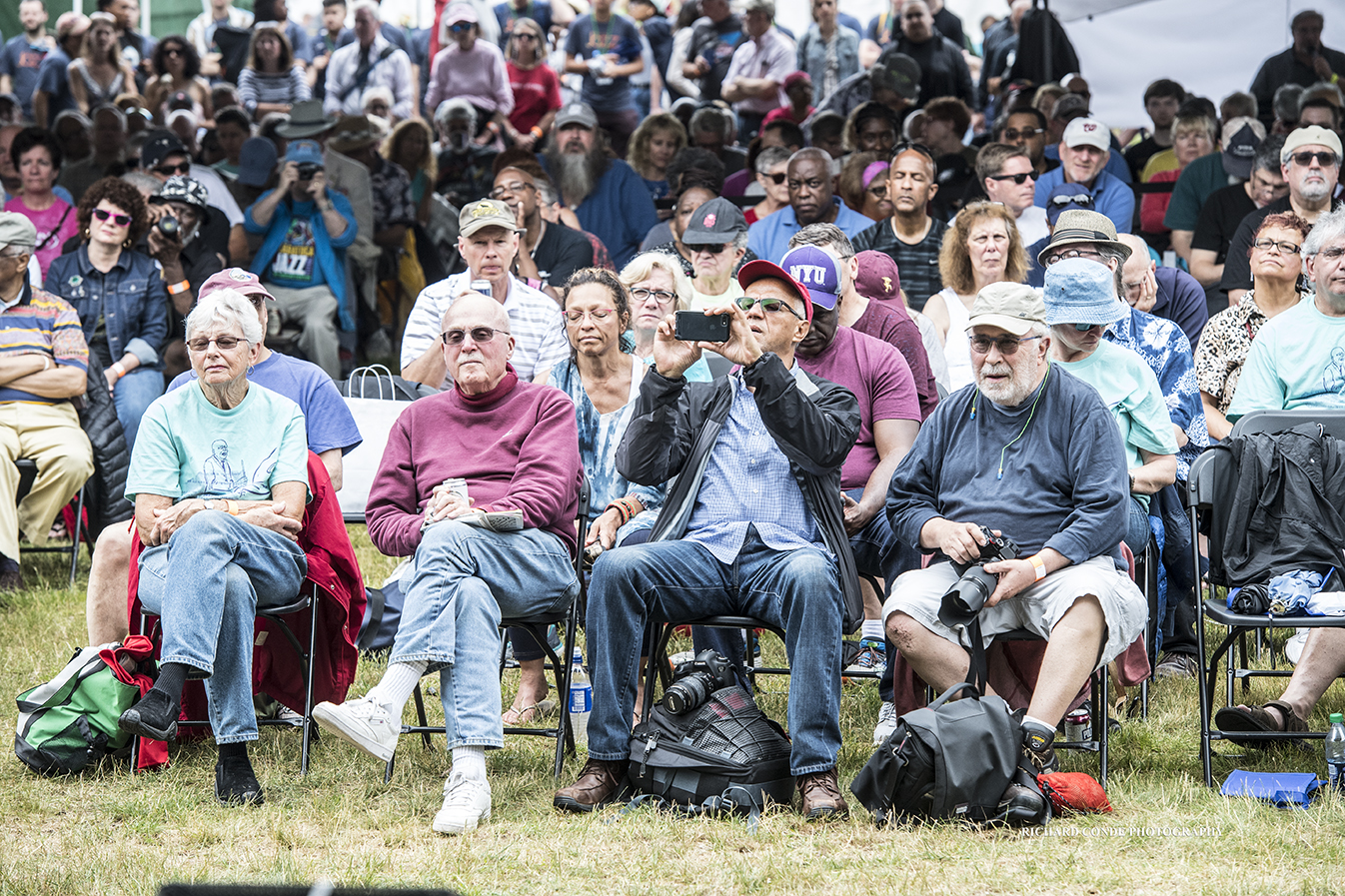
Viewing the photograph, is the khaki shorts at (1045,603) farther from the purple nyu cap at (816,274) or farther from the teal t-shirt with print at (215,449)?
the teal t-shirt with print at (215,449)

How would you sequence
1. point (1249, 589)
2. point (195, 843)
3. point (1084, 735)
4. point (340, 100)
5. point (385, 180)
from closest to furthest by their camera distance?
point (195, 843), point (1249, 589), point (1084, 735), point (385, 180), point (340, 100)

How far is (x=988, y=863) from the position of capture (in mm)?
3639

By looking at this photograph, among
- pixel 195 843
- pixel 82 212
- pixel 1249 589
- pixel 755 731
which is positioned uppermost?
pixel 82 212

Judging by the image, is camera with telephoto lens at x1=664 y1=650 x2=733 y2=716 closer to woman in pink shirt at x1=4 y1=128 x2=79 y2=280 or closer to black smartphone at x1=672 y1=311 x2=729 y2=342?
black smartphone at x1=672 y1=311 x2=729 y2=342

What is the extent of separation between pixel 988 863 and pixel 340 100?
10193 mm

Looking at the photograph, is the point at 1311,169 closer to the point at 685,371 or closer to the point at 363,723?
the point at 685,371

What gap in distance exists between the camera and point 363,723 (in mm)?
4086

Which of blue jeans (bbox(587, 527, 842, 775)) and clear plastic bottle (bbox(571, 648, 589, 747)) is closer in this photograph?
blue jeans (bbox(587, 527, 842, 775))

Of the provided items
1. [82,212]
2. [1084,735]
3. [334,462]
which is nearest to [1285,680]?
[1084,735]

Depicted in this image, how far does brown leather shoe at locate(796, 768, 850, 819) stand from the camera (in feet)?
13.1

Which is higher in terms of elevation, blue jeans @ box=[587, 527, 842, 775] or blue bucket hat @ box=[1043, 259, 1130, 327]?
blue bucket hat @ box=[1043, 259, 1130, 327]

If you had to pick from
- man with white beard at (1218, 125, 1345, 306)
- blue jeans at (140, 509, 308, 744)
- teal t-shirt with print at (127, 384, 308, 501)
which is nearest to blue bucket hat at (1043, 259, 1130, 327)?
man with white beard at (1218, 125, 1345, 306)

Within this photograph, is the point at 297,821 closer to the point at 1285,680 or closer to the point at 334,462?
the point at 334,462

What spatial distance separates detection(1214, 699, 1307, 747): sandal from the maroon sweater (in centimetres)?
211
